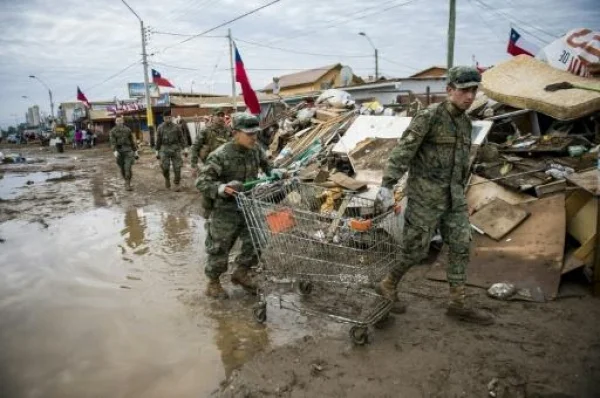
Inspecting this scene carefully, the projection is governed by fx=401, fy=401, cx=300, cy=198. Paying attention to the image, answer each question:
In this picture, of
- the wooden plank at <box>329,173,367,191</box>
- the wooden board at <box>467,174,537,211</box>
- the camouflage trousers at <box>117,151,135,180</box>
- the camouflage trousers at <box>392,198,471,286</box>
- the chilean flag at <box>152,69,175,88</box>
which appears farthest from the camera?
the chilean flag at <box>152,69,175,88</box>

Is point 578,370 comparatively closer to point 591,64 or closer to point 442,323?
point 442,323

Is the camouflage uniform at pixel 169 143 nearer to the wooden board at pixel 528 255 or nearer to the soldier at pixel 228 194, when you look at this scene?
the soldier at pixel 228 194

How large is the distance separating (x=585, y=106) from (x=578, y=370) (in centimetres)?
440

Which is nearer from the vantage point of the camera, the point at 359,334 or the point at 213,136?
the point at 359,334

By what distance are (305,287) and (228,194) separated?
1.24 meters

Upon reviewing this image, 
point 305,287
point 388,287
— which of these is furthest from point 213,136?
point 388,287

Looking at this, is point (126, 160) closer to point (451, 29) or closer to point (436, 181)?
point (436, 181)

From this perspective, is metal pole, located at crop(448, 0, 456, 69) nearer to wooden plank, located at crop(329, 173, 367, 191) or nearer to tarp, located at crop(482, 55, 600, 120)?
tarp, located at crop(482, 55, 600, 120)

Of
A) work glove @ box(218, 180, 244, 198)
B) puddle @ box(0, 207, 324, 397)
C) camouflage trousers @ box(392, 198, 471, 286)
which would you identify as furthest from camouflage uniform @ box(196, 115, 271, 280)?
camouflage trousers @ box(392, 198, 471, 286)

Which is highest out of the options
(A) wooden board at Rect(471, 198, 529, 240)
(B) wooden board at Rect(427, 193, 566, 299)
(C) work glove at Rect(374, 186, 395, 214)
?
(C) work glove at Rect(374, 186, 395, 214)

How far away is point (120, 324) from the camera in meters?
3.83

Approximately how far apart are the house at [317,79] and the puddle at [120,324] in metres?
31.6

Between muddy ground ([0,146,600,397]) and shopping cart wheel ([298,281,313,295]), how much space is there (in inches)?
11.7

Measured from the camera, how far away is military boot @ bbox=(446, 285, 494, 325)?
3.48 meters
